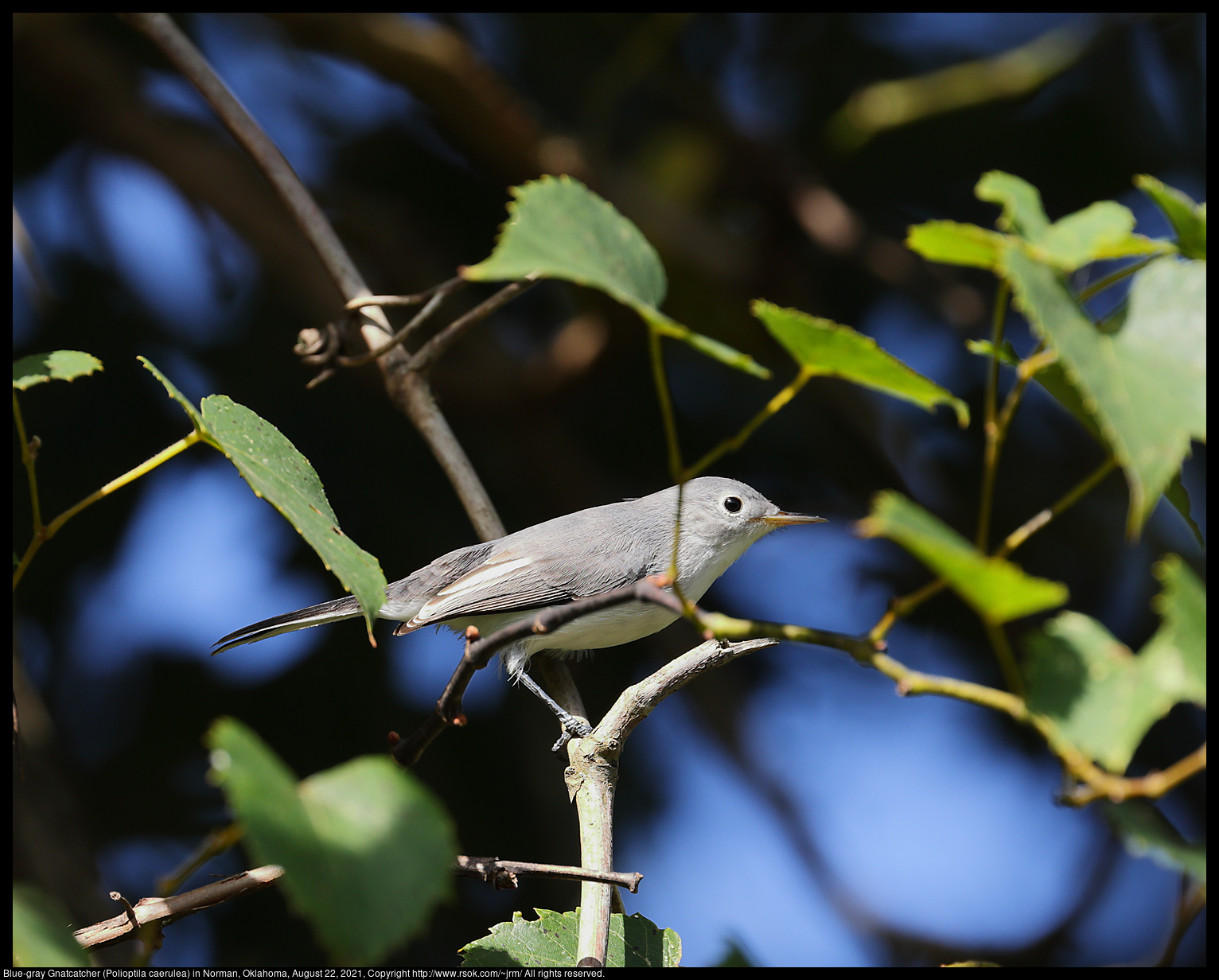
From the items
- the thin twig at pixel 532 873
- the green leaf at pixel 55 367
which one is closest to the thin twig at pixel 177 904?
the thin twig at pixel 532 873

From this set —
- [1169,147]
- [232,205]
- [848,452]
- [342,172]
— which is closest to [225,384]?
[232,205]

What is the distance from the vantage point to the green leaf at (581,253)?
0.69m

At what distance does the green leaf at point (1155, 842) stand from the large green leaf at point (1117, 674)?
13 centimetres

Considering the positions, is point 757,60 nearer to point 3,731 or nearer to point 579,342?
point 579,342

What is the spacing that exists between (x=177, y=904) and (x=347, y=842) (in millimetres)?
480

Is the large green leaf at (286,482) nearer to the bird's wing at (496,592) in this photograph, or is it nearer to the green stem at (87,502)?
the green stem at (87,502)

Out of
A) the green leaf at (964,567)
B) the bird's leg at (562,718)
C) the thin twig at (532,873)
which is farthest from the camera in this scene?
the bird's leg at (562,718)

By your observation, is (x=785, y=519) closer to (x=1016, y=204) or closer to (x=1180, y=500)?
(x=1180, y=500)

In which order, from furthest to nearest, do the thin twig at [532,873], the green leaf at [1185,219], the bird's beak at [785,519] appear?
the bird's beak at [785,519]
the thin twig at [532,873]
the green leaf at [1185,219]

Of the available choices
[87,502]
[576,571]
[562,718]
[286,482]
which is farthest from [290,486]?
[576,571]

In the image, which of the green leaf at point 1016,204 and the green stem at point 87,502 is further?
the green stem at point 87,502

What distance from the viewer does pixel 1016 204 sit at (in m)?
0.73

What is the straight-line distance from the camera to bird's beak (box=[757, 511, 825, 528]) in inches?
82.3

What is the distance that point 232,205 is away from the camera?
293cm
